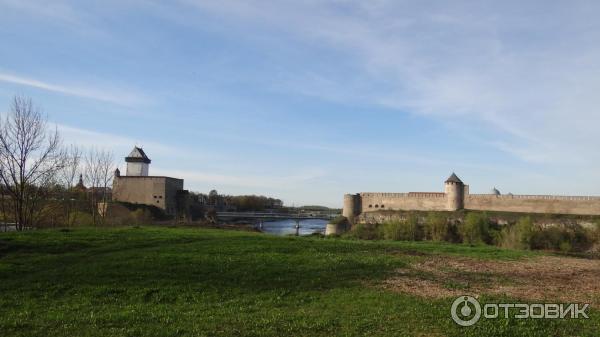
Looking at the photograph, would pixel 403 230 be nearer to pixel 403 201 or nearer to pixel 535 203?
pixel 403 201

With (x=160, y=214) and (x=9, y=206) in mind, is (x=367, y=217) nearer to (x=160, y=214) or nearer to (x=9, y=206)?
(x=160, y=214)

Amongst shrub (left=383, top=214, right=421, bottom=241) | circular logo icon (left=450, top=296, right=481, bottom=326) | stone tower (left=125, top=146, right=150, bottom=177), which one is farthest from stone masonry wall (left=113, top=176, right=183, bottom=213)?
circular logo icon (left=450, top=296, right=481, bottom=326)

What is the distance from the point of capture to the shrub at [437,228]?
46.7 meters

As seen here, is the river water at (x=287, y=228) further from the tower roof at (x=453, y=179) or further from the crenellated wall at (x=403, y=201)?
the tower roof at (x=453, y=179)

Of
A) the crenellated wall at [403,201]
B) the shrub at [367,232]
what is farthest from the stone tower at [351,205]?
the shrub at [367,232]

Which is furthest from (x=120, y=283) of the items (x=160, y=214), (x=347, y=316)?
(x=160, y=214)

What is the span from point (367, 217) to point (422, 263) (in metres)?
48.9

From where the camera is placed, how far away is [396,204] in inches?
2625

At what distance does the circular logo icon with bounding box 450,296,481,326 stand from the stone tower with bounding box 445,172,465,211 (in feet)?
180

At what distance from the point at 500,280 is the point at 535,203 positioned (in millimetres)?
53329

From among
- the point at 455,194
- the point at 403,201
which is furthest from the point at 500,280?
the point at 403,201

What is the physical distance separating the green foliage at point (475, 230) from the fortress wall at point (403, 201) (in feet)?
51.1

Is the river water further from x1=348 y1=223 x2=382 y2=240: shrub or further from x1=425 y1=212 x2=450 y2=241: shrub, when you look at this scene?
x1=425 y1=212 x2=450 y2=241: shrub

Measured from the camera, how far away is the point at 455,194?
61.2 m
